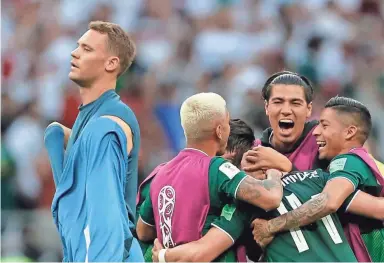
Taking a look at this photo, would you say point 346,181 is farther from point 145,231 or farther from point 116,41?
point 116,41

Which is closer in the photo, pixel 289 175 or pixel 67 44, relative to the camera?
pixel 289 175

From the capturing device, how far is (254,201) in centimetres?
504

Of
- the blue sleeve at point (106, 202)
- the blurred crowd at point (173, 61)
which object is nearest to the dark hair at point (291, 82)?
the blue sleeve at point (106, 202)

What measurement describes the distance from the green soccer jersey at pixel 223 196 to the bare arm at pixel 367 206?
62cm

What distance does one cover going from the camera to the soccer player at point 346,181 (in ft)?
17.0

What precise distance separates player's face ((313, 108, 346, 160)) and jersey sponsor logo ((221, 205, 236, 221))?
0.74m

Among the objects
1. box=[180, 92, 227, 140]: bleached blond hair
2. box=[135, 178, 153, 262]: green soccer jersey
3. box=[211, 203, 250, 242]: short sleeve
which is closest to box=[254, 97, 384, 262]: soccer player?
box=[211, 203, 250, 242]: short sleeve

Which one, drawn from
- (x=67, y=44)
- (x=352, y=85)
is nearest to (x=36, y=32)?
(x=67, y=44)

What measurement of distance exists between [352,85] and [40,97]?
12.2 feet

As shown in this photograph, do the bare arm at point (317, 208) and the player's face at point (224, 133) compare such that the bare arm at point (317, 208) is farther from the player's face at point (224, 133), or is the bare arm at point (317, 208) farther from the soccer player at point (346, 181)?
the player's face at point (224, 133)

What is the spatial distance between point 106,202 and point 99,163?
0.21 metres

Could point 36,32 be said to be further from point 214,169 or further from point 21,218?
point 214,169

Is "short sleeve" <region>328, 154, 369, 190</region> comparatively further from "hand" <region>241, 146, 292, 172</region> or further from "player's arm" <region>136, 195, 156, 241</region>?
"player's arm" <region>136, 195, 156, 241</region>

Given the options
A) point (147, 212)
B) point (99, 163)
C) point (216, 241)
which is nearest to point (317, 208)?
point (216, 241)
